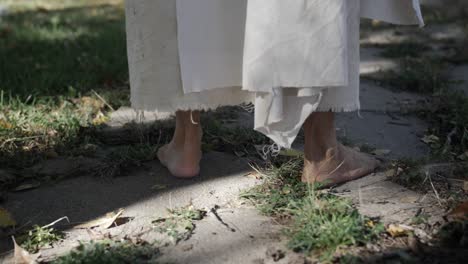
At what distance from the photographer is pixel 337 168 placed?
203cm

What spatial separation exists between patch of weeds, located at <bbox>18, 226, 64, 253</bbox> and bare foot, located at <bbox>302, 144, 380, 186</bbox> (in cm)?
81

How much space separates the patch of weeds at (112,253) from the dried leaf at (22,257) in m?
0.09

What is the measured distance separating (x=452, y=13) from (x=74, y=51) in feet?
11.0

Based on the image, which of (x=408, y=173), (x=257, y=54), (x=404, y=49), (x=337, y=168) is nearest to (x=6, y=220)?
(x=257, y=54)

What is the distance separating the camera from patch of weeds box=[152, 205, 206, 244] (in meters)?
1.75

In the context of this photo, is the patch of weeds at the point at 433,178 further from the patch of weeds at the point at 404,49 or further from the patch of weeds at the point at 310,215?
the patch of weeds at the point at 404,49

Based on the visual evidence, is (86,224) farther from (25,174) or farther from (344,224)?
(344,224)

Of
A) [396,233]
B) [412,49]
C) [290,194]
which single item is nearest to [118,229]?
[290,194]

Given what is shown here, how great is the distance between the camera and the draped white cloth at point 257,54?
1.72 metres

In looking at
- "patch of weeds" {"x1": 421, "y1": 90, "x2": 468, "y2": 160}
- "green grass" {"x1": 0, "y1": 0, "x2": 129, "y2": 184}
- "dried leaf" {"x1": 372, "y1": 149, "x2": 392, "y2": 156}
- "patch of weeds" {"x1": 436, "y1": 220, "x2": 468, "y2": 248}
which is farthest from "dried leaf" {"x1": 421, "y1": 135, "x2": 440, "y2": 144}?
"green grass" {"x1": 0, "y1": 0, "x2": 129, "y2": 184}

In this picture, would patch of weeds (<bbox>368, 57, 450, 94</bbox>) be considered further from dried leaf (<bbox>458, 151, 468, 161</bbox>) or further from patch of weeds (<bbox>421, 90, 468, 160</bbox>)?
dried leaf (<bbox>458, 151, 468, 161</bbox>)

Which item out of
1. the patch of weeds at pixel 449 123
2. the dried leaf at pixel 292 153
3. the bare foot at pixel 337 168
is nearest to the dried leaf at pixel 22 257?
the bare foot at pixel 337 168

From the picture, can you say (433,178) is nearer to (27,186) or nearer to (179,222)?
(179,222)

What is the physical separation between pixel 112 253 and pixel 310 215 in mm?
555
